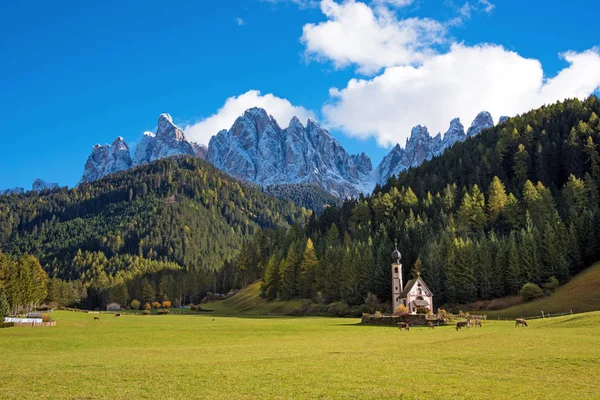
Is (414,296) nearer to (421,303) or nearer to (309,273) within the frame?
(421,303)

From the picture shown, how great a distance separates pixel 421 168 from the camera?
562 ft

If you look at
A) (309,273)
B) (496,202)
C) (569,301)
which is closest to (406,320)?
(569,301)

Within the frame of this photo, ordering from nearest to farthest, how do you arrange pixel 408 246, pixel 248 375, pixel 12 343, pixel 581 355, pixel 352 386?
1. pixel 352 386
2. pixel 248 375
3. pixel 581 355
4. pixel 12 343
5. pixel 408 246

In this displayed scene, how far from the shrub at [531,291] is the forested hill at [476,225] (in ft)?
10.8

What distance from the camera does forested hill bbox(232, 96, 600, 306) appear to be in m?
91.4

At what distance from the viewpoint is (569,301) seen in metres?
73.6

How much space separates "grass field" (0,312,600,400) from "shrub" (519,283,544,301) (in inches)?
1731

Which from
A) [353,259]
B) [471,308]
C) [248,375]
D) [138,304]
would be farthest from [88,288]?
[248,375]

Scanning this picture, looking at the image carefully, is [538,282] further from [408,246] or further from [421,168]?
[421,168]

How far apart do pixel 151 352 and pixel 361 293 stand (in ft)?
235

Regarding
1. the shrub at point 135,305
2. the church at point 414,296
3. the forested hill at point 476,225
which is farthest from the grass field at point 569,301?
the shrub at point 135,305

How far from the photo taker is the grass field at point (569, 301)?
70688mm

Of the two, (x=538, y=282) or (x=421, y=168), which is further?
(x=421, y=168)

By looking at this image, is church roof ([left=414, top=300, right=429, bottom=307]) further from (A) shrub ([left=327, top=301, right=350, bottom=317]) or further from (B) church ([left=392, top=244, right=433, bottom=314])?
(A) shrub ([left=327, top=301, right=350, bottom=317])
